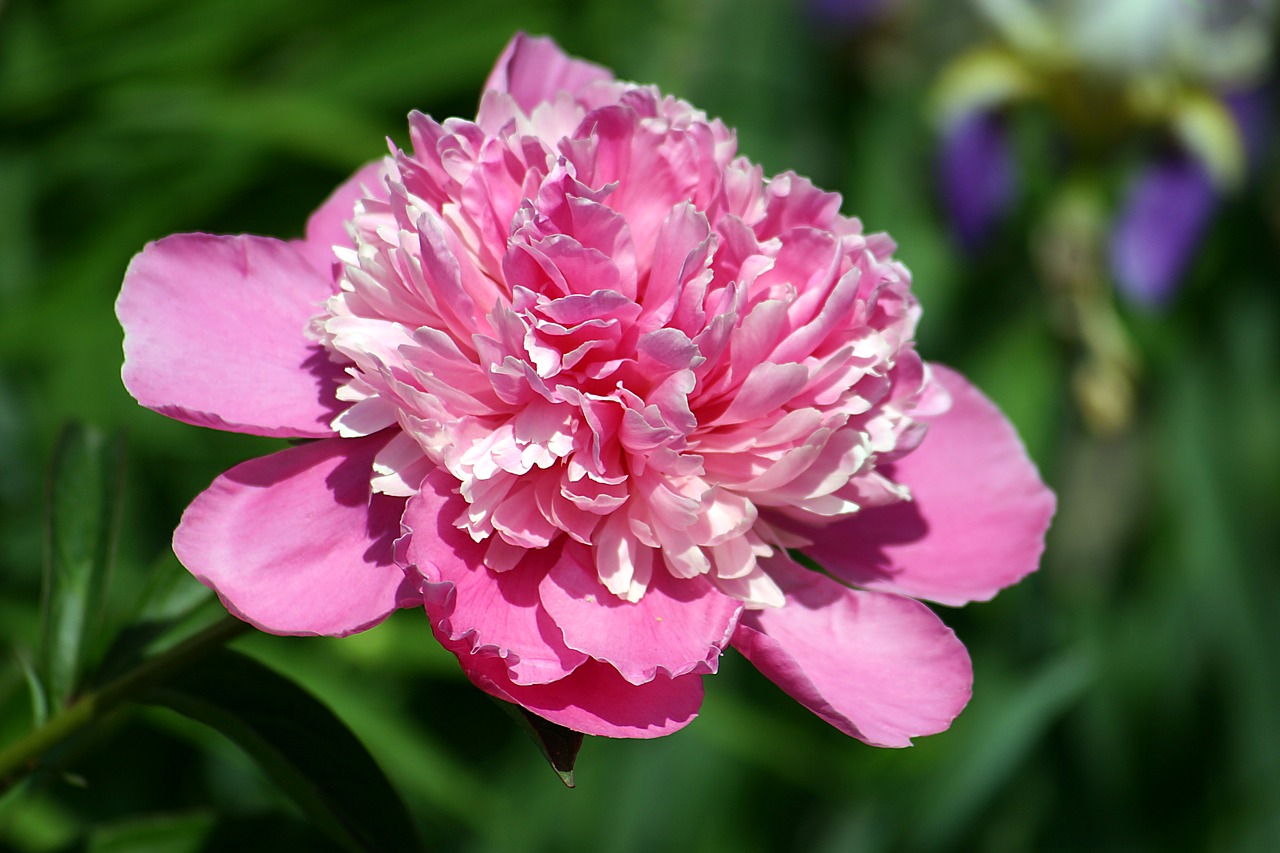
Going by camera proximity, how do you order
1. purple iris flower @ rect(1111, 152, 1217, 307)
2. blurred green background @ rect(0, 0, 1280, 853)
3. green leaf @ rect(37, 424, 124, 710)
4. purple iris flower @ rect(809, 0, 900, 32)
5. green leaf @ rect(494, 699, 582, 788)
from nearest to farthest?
green leaf @ rect(494, 699, 582, 788)
green leaf @ rect(37, 424, 124, 710)
blurred green background @ rect(0, 0, 1280, 853)
purple iris flower @ rect(1111, 152, 1217, 307)
purple iris flower @ rect(809, 0, 900, 32)

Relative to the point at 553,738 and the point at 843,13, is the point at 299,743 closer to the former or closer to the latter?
the point at 553,738

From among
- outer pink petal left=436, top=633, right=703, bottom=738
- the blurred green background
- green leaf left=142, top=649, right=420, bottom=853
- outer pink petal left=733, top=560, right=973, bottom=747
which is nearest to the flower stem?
green leaf left=142, top=649, right=420, bottom=853

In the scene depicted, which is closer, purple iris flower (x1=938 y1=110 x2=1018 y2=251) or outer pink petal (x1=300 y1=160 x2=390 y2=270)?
outer pink petal (x1=300 y1=160 x2=390 y2=270)

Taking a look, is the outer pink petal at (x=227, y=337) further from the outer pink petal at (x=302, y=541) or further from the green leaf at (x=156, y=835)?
the green leaf at (x=156, y=835)

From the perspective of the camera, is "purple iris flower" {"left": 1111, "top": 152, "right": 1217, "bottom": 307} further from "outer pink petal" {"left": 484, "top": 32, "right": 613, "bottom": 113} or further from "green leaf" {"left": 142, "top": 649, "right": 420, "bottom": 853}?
"green leaf" {"left": 142, "top": 649, "right": 420, "bottom": 853}

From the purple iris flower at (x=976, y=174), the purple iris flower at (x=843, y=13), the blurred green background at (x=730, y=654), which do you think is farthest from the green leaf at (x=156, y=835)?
the purple iris flower at (x=843, y=13)

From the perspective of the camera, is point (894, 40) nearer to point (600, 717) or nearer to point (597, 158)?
point (597, 158)

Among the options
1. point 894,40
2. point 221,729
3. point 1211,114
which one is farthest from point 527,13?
point 221,729

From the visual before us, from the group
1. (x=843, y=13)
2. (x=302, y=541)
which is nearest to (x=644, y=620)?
(x=302, y=541)
